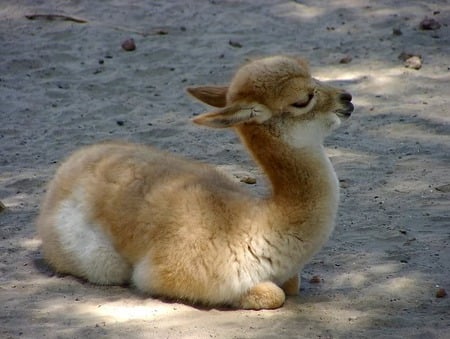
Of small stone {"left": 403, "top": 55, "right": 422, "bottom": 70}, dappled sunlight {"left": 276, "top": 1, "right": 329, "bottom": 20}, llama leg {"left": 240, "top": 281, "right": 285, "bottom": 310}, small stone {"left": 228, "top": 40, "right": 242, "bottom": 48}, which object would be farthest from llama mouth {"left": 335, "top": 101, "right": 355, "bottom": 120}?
dappled sunlight {"left": 276, "top": 1, "right": 329, "bottom": 20}

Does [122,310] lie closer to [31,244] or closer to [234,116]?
[234,116]

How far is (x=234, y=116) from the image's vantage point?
512 centimetres

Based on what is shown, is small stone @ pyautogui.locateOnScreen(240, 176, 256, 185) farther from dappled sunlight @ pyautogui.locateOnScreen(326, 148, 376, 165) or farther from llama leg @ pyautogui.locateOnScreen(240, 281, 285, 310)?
llama leg @ pyautogui.locateOnScreen(240, 281, 285, 310)

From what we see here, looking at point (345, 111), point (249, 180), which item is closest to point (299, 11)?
point (249, 180)

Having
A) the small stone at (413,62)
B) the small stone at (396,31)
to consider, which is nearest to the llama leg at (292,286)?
the small stone at (413,62)

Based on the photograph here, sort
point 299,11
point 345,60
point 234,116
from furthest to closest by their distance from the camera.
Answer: point 299,11 < point 345,60 < point 234,116

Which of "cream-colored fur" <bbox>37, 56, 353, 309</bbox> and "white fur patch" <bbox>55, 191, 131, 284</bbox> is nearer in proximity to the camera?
"cream-colored fur" <bbox>37, 56, 353, 309</bbox>

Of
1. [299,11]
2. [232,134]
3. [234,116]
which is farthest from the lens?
[299,11]

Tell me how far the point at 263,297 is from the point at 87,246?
1099 millimetres

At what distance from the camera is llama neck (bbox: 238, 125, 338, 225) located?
5.25 metres

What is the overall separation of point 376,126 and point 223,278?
3.38 metres

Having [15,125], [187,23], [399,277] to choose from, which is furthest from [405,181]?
[187,23]

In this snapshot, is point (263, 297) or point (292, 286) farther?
point (292, 286)

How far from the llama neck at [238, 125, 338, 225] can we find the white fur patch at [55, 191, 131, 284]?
3.17ft
